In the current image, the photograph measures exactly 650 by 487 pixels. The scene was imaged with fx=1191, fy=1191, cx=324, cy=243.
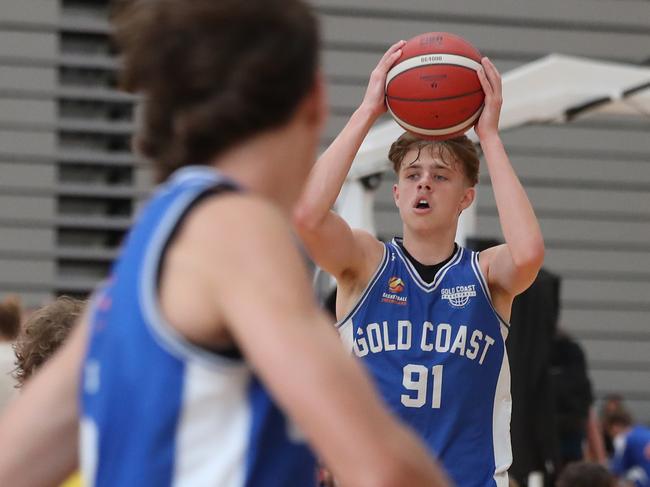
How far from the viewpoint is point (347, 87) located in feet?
45.8

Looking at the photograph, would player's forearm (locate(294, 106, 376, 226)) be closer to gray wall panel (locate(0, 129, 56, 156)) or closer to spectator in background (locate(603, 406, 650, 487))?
spectator in background (locate(603, 406, 650, 487))

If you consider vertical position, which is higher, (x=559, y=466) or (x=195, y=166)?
(x=195, y=166)

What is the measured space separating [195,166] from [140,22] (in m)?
0.22

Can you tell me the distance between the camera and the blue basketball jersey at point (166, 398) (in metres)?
1.61

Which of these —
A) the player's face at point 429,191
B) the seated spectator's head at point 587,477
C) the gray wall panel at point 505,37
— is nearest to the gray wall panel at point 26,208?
the gray wall panel at point 505,37

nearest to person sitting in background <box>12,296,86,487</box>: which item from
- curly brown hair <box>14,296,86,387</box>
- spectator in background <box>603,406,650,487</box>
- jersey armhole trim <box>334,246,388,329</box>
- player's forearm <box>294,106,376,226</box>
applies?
curly brown hair <box>14,296,86,387</box>

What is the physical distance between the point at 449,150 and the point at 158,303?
108 inches

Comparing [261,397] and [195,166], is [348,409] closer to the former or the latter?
[261,397]

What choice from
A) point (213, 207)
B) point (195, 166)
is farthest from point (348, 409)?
point (195, 166)

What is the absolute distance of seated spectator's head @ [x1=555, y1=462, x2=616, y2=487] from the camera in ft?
19.5

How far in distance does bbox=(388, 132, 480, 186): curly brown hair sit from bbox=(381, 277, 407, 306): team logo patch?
0.45 meters

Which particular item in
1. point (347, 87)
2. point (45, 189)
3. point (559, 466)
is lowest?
point (559, 466)

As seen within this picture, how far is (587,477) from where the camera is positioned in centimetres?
597

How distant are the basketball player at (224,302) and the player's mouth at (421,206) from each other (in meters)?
2.40
